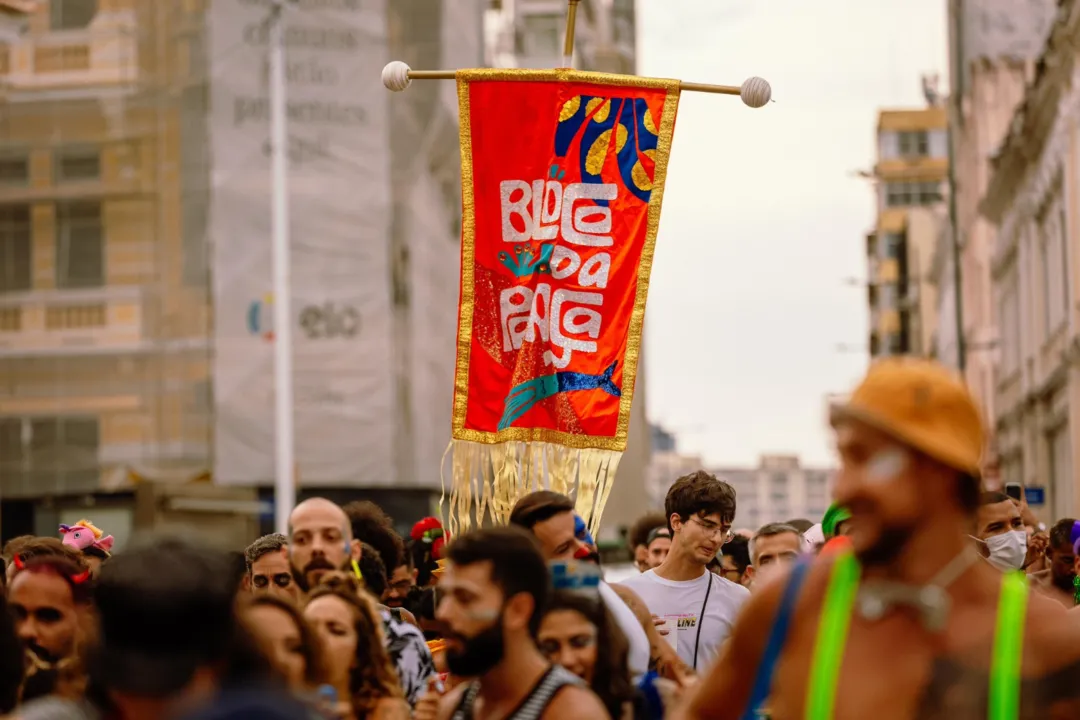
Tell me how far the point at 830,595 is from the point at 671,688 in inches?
59.5

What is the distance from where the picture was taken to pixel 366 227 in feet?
95.6

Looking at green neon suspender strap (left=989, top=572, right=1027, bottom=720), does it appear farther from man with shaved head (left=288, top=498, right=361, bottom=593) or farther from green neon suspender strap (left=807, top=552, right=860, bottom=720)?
man with shaved head (left=288, top=498, right=361, bottom=593)

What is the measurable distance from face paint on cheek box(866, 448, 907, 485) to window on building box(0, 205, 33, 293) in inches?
1021

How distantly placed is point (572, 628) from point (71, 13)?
24.9m

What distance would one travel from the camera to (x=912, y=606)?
3.56 metres

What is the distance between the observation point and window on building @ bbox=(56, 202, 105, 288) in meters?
28.4

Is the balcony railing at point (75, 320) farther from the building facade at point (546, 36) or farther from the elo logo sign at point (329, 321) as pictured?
the building facade at point (546, 36)

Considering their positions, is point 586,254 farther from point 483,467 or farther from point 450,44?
point 450,44

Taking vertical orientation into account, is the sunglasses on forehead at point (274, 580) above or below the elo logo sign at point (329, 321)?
below

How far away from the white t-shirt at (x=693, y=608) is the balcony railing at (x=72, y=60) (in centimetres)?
2172

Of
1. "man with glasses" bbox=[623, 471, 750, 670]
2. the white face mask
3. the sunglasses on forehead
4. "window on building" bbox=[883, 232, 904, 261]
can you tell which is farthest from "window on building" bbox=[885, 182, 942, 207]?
the sunglasses on forehead

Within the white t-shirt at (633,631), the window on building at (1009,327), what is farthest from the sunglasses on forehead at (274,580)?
the window on building at (1009,327)

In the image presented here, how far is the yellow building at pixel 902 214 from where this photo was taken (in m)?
90.5

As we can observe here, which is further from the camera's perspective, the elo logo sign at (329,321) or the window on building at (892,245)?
the window on building at (892,245)
